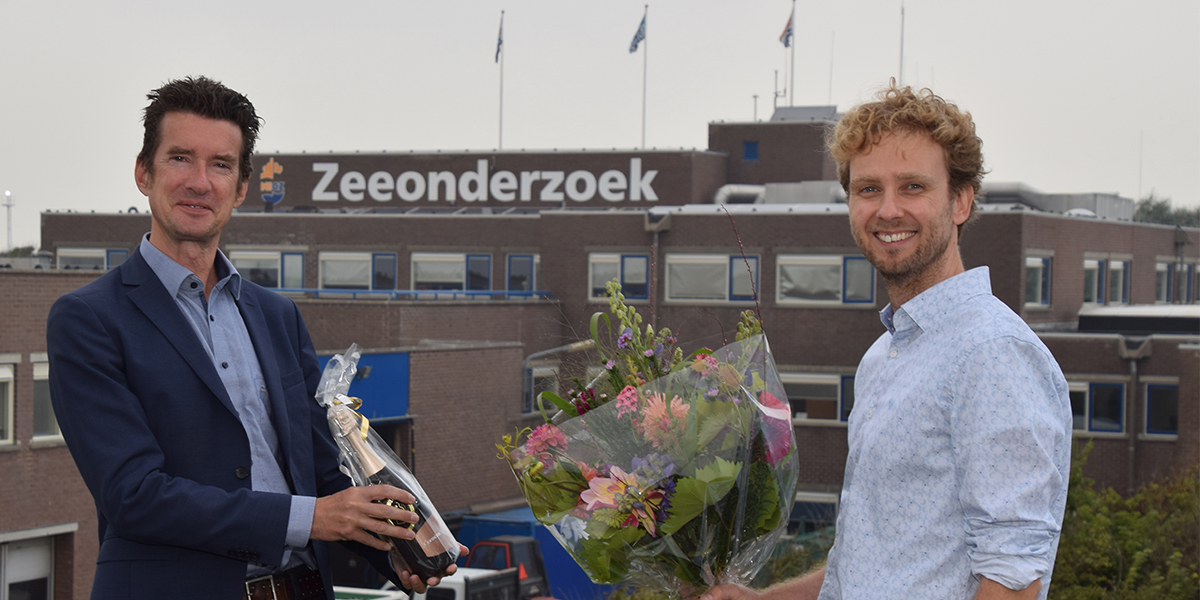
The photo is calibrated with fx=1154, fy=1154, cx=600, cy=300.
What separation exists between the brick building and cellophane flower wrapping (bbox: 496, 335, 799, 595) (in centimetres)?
1848

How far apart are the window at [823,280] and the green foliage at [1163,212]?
207ft

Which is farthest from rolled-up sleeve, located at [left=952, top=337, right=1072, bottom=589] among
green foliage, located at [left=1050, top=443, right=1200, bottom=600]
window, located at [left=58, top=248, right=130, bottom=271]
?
window, located at [left=58, top=248, right=130, bottom=271]

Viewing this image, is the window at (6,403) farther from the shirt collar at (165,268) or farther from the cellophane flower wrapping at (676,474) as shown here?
the cellophane flower wrapping at (676,474)

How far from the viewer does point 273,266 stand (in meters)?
38.7

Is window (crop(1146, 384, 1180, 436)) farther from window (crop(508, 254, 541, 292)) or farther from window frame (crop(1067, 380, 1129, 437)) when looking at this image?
window (crop(508, 254, 541, 292))

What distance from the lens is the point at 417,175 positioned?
41.0m

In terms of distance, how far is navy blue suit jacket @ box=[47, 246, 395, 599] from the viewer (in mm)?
2760

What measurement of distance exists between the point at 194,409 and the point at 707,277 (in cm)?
2947

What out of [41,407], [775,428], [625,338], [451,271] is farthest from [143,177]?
[451,271]

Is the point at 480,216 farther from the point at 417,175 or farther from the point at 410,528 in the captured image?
the point at 410,528

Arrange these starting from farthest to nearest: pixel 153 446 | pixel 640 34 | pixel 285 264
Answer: pixel 640 34 → pixel 285 264 → pixel 153 446

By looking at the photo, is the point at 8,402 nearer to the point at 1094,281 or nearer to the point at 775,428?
the point at 775,428

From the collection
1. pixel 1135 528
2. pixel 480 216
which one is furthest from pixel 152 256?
pixel 480 216

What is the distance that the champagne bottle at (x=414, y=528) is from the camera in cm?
295
